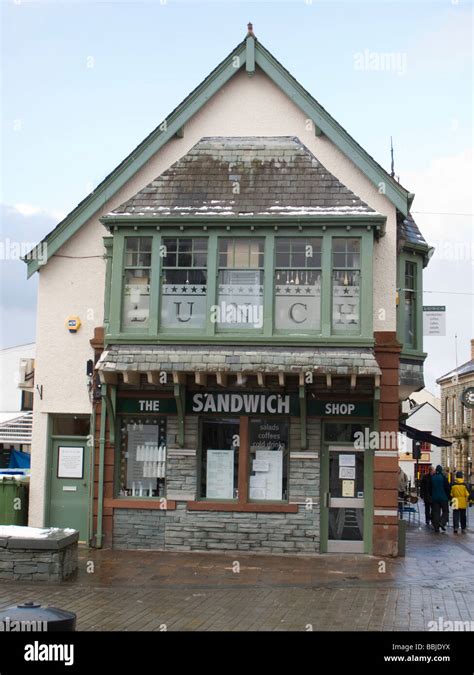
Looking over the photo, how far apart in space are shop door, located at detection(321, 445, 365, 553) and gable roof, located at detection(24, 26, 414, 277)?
16.2 ft

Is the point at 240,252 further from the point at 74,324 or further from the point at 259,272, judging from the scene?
the point at 74,324

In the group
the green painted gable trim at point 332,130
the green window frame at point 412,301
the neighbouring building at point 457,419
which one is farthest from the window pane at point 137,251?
the neighbouring building at point 457,419

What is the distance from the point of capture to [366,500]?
1705cm

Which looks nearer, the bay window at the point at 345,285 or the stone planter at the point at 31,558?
the stone planter at the point at 31,558

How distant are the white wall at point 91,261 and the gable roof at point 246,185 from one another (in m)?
0.29

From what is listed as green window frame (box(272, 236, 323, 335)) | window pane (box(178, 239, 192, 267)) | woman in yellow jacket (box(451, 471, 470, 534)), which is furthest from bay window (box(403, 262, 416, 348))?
woman in yellow jacket (box(451, 471, 470, 534))

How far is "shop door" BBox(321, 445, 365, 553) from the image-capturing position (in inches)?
671

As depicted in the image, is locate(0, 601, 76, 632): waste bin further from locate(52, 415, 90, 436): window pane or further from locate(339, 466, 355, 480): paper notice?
locate(52, 415, 90, 436): window pane

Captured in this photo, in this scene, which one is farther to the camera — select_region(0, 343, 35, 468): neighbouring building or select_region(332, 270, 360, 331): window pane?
select_region(0, 343, 35, 468): neighbouring building

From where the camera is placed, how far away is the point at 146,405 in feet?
57.5

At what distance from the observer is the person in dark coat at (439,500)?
23219 mm

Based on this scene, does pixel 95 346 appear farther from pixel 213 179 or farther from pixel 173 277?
pixel 213 179

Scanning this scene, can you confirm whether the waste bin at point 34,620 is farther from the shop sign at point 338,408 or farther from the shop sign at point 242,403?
the shop sign at point 338,408

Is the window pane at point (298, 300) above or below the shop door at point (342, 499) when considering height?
above
